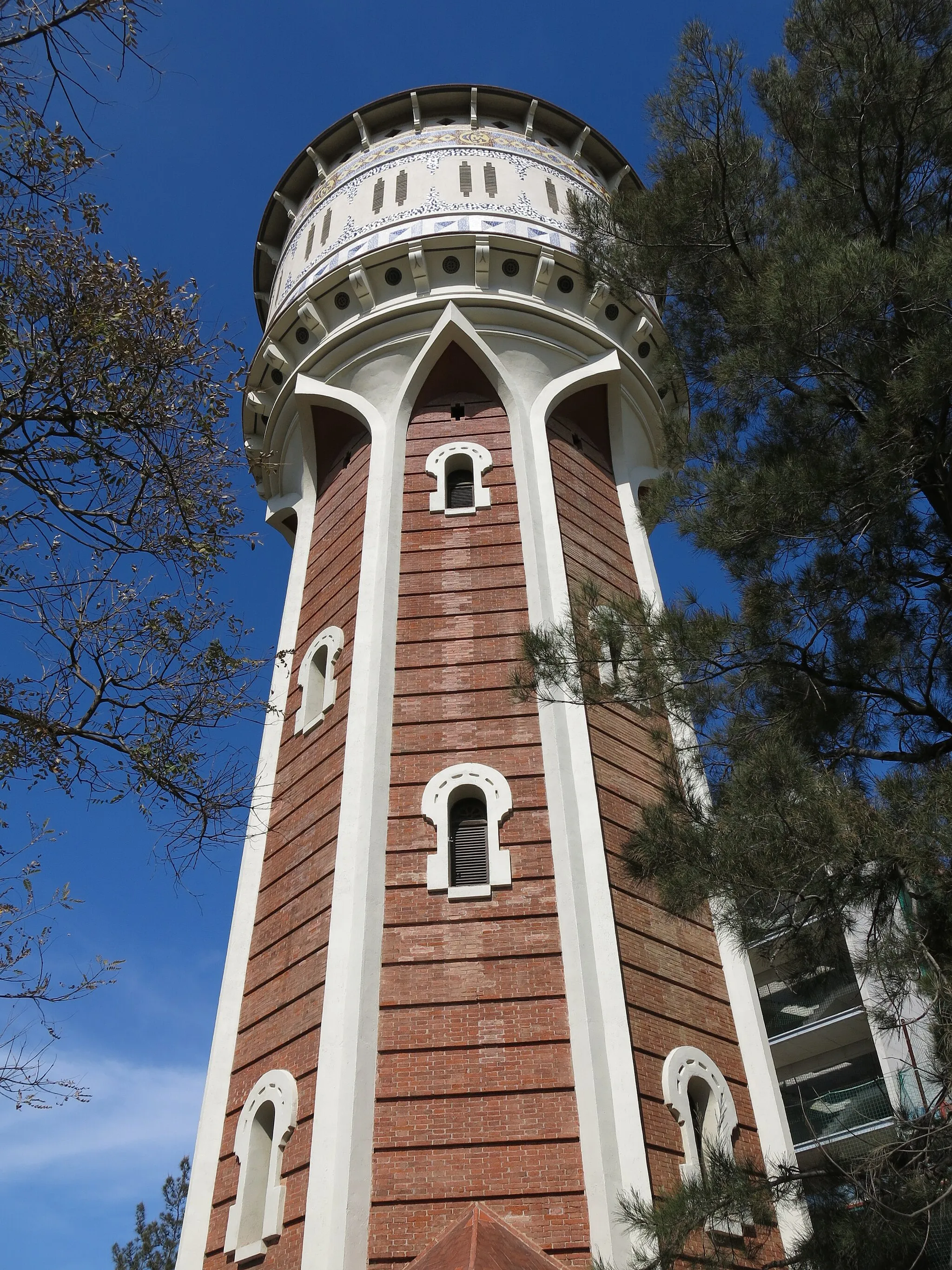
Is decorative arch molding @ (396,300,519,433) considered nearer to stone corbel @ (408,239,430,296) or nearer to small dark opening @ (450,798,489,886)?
stone corbel @ (408,239,430,296)

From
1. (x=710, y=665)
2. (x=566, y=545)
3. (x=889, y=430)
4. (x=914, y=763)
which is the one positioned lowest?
(x=914, y=763)

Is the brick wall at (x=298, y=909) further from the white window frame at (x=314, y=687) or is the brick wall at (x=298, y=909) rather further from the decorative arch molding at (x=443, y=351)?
the decorative arch molding at (x=443, y=351)

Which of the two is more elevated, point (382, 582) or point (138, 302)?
point (382, 582)

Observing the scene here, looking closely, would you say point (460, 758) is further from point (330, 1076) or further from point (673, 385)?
point (673, 385)

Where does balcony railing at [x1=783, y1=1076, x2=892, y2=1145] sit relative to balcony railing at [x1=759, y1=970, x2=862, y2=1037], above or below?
below

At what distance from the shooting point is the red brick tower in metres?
7.93

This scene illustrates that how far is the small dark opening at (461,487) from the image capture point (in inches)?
501

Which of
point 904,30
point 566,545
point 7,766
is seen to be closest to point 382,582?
point 566,545

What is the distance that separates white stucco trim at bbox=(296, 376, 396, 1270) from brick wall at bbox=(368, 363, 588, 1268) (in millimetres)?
124

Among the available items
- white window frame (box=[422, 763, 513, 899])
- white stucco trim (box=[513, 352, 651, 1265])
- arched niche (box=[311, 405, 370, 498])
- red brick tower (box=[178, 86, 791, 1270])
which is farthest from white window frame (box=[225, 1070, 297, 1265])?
arched niche (box=[311, 405, 370, 498])

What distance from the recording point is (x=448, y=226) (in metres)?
14.1

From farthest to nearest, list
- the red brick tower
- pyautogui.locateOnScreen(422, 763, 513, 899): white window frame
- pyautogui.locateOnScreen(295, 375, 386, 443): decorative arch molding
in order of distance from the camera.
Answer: pyautogui.locateOnScreen(295, 375, 386, 443): decorative arch molding → pyautogui.locateOnScreen(422, 763, 513, 899): white window frame → the red brick tower

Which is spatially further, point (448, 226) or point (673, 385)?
point (448, 226)

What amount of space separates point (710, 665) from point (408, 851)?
387 centimetres
